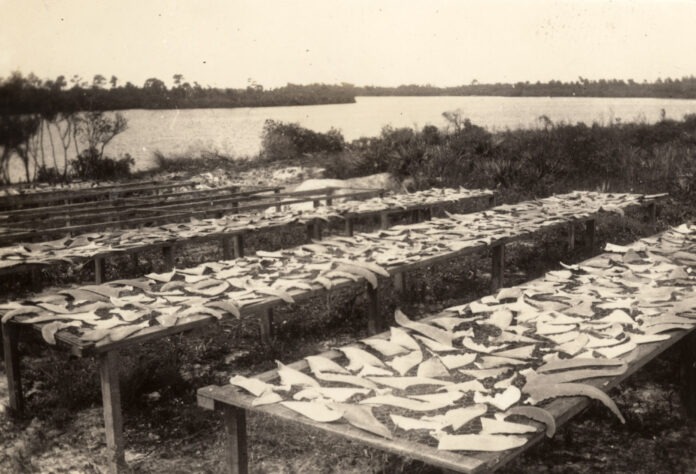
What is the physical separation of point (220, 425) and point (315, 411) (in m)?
1.52

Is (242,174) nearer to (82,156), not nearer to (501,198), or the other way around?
(82,156)

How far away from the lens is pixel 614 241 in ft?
28.1

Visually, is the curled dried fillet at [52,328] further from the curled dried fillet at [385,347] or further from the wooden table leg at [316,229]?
the wooden table leg at [316,229]

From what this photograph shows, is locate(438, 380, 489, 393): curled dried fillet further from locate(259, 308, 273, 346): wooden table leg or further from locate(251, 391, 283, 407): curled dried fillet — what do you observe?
locate(259, 308, 273, 346): wooden table leg

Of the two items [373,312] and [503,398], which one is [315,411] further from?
[373,312]

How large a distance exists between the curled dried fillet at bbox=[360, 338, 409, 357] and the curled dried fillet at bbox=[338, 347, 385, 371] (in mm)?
73

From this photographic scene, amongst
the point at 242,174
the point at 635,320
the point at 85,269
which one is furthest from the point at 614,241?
the point at 242,174

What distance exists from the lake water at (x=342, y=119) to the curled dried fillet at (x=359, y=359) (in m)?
13.3

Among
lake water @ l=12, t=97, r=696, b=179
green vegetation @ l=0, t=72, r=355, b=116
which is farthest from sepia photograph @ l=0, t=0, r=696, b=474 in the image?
lake water @ l=12, t=97, r=696, b=179

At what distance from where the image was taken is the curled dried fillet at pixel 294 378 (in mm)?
2588

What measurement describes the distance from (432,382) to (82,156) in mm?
14657

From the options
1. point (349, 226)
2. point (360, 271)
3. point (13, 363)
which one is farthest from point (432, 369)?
point (349, 226)

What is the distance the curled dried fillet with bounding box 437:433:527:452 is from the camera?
6.61 ft

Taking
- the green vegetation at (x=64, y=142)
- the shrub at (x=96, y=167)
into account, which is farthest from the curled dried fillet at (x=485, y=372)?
the shrub at (x=96, y=167)
